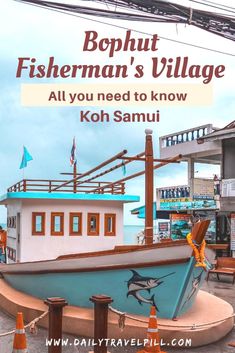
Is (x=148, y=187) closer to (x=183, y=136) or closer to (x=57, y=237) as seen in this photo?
(x=57, y=237)

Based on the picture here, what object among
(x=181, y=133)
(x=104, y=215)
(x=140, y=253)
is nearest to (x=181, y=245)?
(x=140, y=253)

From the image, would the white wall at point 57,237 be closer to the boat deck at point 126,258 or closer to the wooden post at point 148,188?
the boat deck at point 126,258

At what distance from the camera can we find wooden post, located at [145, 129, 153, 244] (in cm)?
847

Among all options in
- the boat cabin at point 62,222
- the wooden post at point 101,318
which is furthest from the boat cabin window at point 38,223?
the wooden post at point 101,318

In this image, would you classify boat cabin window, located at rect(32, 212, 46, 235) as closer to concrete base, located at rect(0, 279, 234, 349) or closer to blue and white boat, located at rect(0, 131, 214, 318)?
blue and white boat, located at rect(0, 131, 214, 318)

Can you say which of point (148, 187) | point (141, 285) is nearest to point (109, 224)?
point (148, 187)

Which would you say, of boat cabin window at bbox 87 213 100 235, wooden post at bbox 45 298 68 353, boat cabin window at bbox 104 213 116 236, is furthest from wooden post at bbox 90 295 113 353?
boat cabin window at bbox 104 213 116 236

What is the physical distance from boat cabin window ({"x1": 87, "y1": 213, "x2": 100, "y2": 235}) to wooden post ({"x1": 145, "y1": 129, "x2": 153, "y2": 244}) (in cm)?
320

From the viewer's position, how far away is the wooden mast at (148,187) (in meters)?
8.47

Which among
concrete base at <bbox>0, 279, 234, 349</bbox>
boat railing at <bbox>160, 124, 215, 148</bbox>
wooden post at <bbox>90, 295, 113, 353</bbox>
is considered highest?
boat railing at <bbox>160, 124, 215, 148</bbox>

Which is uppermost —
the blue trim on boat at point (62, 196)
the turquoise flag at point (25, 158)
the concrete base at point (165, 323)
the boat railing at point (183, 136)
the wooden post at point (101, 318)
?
the boat railing at point (183, 136)

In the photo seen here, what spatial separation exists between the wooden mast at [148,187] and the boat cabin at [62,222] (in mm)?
2901

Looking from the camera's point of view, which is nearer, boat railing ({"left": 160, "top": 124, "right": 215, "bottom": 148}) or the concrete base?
the concrete base

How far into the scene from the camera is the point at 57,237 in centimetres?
1109
